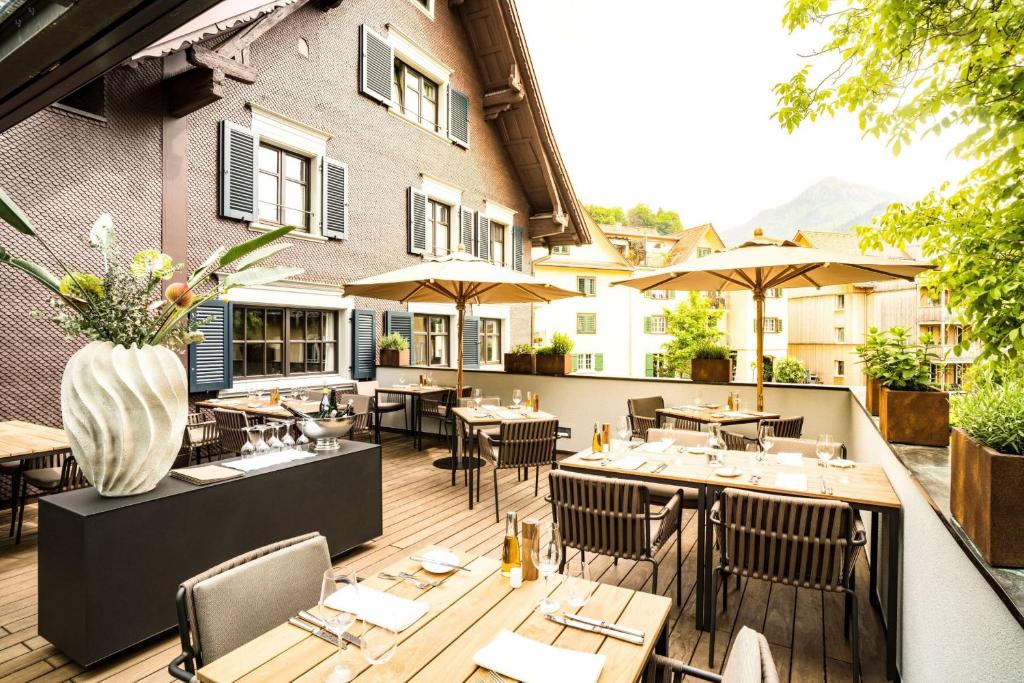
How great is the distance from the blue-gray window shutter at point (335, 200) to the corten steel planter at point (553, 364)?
3.98 m

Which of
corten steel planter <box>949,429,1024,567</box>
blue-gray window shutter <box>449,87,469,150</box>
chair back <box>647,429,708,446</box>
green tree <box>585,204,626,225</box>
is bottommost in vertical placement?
chair back <box>647,429,708,446</box>

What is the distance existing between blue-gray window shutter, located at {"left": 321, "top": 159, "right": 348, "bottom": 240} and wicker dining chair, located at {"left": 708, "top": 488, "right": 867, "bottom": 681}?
7574mm

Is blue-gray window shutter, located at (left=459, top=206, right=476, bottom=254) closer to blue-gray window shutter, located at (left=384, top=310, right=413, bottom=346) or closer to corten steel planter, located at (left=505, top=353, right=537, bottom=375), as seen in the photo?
blue-gray window shutter, located at (left=384, top=310, right=413, bottom=346)

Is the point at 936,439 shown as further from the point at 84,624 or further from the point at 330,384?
the point at 330,384

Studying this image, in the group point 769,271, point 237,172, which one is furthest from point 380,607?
point 237,172

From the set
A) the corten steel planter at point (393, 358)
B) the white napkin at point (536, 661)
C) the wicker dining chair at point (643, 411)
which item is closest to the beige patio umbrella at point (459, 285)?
the wicker dining chair at point (643, 411)

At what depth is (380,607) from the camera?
1583 mm

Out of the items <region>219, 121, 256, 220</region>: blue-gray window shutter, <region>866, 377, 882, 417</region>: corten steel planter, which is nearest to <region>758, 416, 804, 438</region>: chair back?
<region>866, 377, 882, 417</region>: corten steel planter

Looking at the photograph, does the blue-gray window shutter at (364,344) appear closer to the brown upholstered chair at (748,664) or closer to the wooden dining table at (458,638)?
the wooden dining table at (458,638)

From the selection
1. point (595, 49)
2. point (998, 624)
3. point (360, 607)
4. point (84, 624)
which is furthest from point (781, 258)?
point (595, 49)

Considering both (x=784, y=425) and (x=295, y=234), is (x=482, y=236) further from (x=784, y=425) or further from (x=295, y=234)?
(x=784, y=425)

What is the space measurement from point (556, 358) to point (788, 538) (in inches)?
199

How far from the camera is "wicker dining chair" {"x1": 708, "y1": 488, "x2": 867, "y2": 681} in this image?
230cm

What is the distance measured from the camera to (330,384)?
8469 mm
